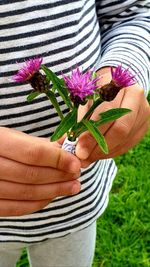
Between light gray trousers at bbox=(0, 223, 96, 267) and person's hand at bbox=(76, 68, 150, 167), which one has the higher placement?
person's hand at bbox=(76, 68, 150, 167)

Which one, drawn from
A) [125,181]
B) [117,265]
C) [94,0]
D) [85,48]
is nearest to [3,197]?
[85,48]

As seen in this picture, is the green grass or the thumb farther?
the green grass

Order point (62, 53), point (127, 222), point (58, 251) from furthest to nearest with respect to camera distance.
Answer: point (127, 222)
point (58, 251)
point (62, 53)

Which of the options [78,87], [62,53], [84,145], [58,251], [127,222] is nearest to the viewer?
[78,87]

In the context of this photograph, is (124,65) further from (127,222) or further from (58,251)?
(127,222)

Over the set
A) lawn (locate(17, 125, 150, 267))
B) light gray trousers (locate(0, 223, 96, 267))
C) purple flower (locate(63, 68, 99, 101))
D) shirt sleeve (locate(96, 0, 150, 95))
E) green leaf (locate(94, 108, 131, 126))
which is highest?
shirt sleeve (locate(96, 0, 150, 95))

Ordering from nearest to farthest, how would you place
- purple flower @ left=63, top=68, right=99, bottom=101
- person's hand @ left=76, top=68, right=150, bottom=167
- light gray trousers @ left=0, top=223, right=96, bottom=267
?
purple flower @ left=63, top=68, right=99, bottom=101 → person's hand @ left=76, top=68, right=150, bottom=167 → light gray trousers @ left=0, top=223, right=96, bottom=267

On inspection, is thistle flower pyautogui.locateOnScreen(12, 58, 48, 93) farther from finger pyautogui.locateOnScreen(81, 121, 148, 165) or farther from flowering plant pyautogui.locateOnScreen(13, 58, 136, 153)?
finger pyautogui.locateOnScreen(81, 121, 148, 165)

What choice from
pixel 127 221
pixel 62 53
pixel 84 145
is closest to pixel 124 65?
pixel 62 53

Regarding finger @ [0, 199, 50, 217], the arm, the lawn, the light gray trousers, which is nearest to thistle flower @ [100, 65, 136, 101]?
the arm

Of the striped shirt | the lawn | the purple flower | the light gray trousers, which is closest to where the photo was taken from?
the purple flower
